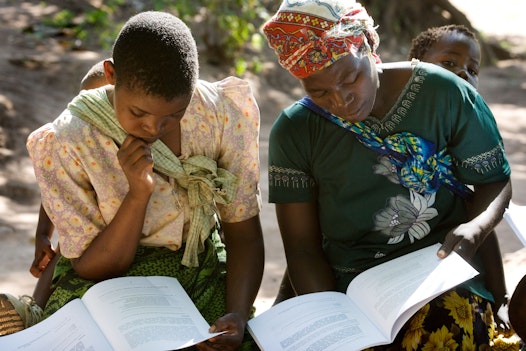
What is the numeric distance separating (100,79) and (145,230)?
785 mm

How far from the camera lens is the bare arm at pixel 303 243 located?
257cm

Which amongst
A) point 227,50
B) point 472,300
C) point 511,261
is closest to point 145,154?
point 472,300

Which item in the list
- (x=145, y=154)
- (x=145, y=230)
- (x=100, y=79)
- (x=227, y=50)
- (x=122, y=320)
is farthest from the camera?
(x=227, y=50)

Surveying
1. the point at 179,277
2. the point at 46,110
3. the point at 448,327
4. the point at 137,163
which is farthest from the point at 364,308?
the point at 46,110

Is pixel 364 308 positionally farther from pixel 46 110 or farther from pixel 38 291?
pixel 46 110

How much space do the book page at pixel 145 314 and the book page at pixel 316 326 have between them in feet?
0.62

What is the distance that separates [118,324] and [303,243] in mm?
768

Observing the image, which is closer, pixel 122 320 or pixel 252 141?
pixel 122 320

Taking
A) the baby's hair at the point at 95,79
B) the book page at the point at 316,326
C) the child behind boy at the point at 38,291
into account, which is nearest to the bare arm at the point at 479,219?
the book page at the point at 316,326

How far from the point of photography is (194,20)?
830 cm

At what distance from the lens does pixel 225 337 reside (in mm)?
2223

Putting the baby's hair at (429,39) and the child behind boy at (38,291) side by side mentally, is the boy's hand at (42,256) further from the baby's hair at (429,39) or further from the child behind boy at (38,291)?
the baby's hair at (429,39)

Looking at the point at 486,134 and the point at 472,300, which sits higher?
the point at 486,134

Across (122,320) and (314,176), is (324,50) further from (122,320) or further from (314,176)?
(122,320)
